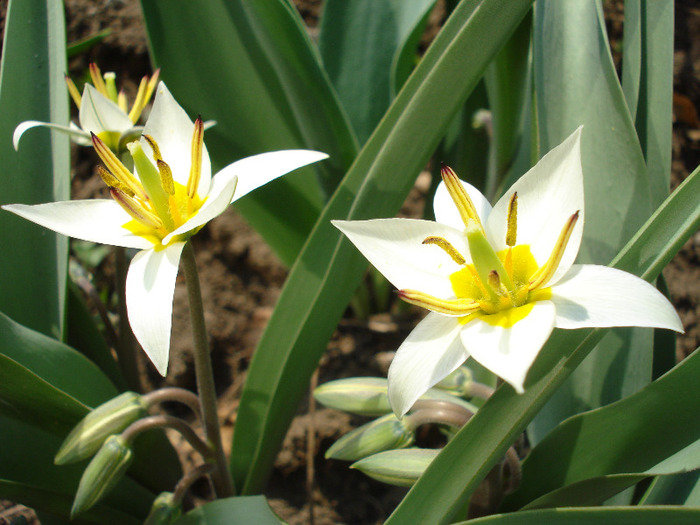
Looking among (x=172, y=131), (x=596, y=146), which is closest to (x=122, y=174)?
(x=172, y=131)

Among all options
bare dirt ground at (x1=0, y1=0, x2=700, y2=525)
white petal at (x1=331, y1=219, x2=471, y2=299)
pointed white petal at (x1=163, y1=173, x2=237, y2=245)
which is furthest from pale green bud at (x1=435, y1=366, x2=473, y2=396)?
bare dirt ground at (x1=0, y1=0, x2=700, y2=525)

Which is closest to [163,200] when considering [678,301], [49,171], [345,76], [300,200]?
[49,171]

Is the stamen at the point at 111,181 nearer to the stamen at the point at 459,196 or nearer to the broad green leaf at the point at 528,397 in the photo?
the stamen at the point at 459,196

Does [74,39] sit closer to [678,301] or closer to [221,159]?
[221,159]

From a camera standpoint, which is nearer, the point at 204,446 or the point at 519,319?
the point at 519,319

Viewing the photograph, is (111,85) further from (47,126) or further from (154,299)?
(154,299)

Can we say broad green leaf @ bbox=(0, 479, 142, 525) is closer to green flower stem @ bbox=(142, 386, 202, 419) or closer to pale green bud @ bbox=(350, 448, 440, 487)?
green flower stem @ bbox=(142, 386, 202, 419)

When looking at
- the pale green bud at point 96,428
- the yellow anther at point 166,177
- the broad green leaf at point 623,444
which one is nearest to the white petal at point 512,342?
the broad green leaf at point 623,444
